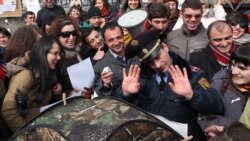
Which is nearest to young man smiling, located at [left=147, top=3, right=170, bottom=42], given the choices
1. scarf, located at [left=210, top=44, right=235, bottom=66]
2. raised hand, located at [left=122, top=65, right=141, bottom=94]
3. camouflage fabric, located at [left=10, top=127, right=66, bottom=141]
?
scarf, located at [left=210, top=44, right=235, bottom=66]

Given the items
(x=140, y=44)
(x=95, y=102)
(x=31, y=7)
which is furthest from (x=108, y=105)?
(x=31, y=7)

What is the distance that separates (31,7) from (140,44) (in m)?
6.41

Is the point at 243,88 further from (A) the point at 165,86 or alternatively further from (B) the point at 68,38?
(B) the point at 68,38

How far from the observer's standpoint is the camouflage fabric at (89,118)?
1881 mm

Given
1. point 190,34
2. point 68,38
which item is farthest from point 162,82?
point 68,38

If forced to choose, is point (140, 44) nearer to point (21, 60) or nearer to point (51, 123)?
point (51, 123)

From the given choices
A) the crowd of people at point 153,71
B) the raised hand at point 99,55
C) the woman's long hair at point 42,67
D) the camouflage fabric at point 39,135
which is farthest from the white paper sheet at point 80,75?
the camouflage fabric at point 39,135

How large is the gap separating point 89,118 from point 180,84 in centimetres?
67

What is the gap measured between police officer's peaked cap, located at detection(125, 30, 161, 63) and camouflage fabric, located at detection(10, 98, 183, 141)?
56 centimetres

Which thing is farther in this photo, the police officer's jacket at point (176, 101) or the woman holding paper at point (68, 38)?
the woman holding paper at point (68, 38)

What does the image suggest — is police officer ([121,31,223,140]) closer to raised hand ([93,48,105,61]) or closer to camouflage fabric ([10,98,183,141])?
camouflage fabric ([10,98,183,141])

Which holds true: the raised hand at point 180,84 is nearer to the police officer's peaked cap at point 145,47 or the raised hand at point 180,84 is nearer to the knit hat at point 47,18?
the police officer's peaked cap at point 145,47

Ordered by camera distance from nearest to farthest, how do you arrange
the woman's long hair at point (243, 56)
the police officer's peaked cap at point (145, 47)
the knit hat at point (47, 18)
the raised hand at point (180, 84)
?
the raised hand at point (180, 84), the police officer's peaked cap at point (145, 47), the woman's long hair at point (243, 56), the knit hat at point (47, 18)

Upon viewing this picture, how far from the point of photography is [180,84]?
7.90 feet
